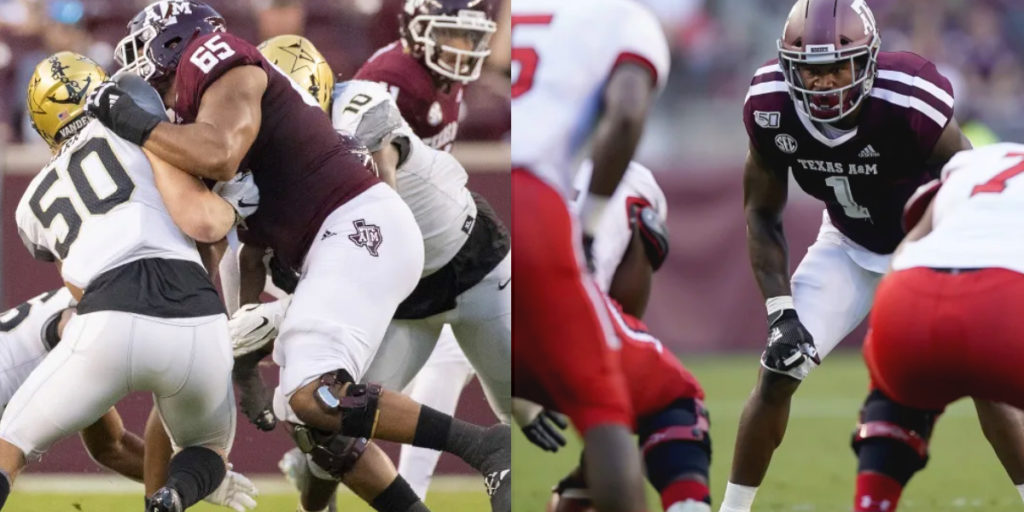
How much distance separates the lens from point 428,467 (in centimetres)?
385

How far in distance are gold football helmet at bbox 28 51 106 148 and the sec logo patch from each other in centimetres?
174

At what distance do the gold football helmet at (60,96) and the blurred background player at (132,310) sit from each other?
0.96ft

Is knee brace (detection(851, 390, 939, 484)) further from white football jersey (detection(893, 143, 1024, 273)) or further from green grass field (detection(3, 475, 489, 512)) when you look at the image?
green grass field (detection(3, 475, 489, 512))

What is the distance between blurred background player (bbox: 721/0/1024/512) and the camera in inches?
138

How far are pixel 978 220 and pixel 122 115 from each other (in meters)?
1.79

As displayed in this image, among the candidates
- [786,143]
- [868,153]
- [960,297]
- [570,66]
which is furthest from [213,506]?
[960,297]

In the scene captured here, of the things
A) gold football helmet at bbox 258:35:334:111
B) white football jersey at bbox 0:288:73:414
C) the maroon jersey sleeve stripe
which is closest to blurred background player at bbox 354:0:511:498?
gold football helmet at bbox 258:35:334:111

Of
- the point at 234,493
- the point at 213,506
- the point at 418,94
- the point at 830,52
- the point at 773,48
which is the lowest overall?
the point at 773,48

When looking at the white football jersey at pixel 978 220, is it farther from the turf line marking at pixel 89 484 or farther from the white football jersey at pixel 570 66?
the turf line marking at pixel 89 484

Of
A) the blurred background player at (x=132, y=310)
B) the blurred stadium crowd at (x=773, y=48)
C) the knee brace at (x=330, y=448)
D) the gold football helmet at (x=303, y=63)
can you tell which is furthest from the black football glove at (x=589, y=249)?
the blurred stadium crowd at (x=773, y=48)

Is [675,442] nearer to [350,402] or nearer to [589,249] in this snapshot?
[589,249]

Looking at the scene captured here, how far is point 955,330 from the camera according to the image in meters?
2.63

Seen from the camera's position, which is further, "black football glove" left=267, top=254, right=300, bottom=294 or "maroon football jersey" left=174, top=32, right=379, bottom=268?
"black football glove" left=267, top=254, right=300, bottom=294

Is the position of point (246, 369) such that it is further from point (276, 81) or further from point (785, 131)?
point (785, 131)
